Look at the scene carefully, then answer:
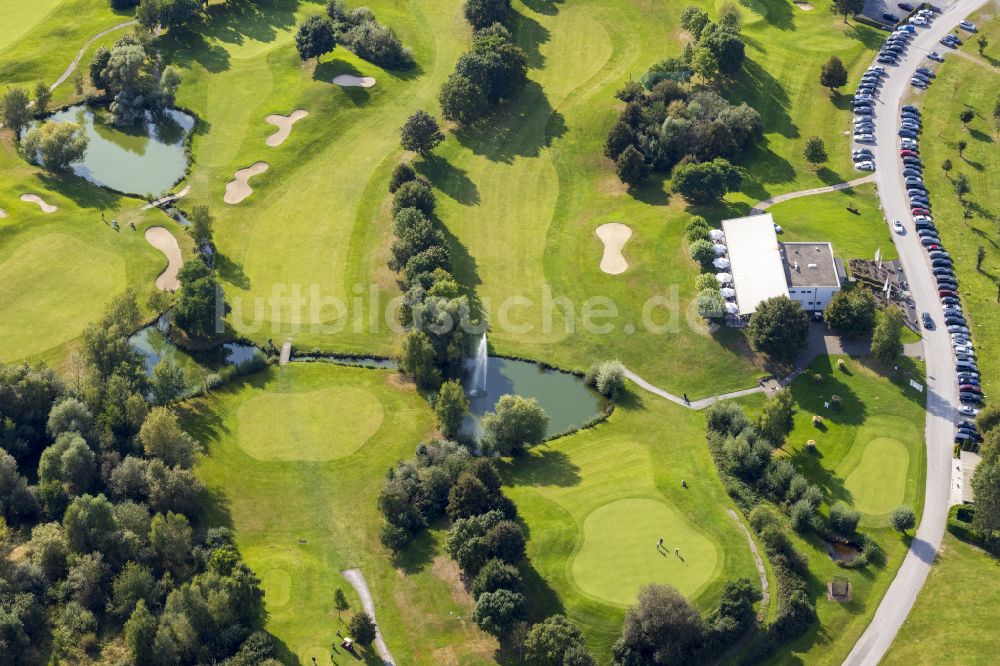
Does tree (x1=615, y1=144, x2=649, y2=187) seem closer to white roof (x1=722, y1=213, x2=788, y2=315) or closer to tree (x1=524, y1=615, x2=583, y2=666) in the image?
white roof (x1=722, y1=213, x2=788, y2=315)

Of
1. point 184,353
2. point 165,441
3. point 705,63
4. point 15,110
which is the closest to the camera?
point 165,441

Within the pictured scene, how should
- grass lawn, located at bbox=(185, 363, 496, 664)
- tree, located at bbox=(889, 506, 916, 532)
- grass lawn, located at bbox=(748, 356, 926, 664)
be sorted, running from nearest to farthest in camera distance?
grass lawn, located at bbox=(185, 363, 496, 664), grass lawn, located at bbox=(748, 356, 926, 664), tree, located at bbox=(889, 506, 916, 532)

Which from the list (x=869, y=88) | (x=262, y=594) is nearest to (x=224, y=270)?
(x=262, y=594)

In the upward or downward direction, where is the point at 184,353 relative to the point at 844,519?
downward

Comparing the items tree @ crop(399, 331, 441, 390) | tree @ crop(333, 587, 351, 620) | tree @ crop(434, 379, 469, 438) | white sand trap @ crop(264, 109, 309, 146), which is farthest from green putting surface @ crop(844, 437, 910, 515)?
white sand trap @ crop(264, 109, 309, 146)

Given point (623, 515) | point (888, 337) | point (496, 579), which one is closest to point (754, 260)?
point (888, 337)

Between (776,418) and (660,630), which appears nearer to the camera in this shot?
(660,630)

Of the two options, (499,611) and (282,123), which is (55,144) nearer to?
(282,123)
